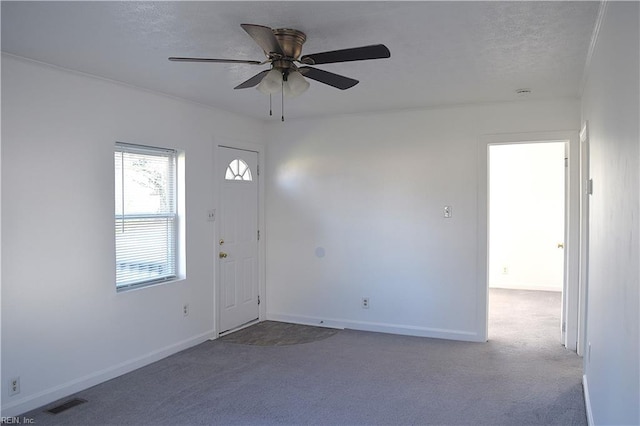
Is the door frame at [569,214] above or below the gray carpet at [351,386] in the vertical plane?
above

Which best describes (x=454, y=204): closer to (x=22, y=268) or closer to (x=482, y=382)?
(x=482, y=382)

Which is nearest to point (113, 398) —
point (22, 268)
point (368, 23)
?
point (22, 268)

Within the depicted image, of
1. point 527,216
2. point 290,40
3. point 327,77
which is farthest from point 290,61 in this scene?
point 527,216

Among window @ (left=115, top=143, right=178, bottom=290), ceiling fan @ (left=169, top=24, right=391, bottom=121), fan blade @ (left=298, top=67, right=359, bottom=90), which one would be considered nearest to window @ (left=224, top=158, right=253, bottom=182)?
window @ (left=115, top=143, right=178, bottom=290)

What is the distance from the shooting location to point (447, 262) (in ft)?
16.4

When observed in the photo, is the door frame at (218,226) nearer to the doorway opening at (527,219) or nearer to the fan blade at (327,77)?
the fan blade at (327,77)

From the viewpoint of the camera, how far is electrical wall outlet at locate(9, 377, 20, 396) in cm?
317

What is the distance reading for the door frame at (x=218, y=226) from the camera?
199 inches

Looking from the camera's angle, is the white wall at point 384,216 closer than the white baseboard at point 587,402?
No

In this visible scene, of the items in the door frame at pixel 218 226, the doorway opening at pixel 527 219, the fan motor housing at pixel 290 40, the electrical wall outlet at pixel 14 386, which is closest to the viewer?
the fan motor housing at pixel 290 40

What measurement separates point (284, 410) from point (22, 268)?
2007mm

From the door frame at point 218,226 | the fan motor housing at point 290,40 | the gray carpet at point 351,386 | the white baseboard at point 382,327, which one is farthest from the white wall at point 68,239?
the fan motor housing at point 290,40

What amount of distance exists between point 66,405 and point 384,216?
3.38 metres

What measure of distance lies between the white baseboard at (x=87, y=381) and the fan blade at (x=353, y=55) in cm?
288
